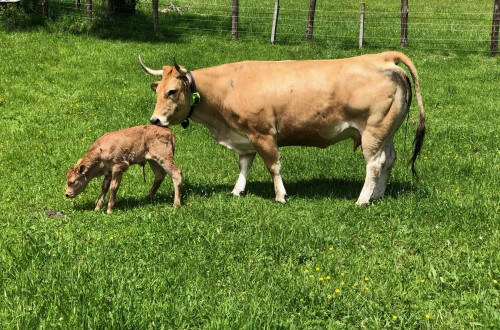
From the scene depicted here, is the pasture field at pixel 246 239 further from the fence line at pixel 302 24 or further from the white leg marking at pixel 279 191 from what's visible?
the fence line at pixel 302 24

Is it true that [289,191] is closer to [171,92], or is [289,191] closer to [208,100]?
[208,100]

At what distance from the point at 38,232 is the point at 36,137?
5.08 m

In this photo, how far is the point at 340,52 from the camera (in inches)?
811

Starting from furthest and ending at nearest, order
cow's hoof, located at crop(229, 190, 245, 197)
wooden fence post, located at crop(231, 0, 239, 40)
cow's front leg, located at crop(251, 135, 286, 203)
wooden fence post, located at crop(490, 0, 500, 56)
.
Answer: wooden fence post, located at crop(231, 0, 239, 40)
wooden fence post, located at crop(490, 0, 500, 56)
cow's hoof, located at crop(229, 190, 245, 197)
cow's front leg, located at crop(251, 135, 286, 203)

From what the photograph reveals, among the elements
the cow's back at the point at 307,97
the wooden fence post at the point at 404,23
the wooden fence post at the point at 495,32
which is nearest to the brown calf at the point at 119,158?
the cow's back at the point at 307,97

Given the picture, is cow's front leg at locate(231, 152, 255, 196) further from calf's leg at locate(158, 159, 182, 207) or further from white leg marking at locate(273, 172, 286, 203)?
calf's leg at locate(158, 159, 182, 207)

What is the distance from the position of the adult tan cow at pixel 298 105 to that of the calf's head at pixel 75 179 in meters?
1.26

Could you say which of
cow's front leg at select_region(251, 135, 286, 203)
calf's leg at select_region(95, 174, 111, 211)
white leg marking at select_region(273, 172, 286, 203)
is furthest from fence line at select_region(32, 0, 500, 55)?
calf's leg at select_region(95, 174, 111, 211)

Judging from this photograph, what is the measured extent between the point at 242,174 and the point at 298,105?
4.69ft

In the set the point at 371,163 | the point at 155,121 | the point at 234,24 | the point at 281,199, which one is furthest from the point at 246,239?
the point at 234,24

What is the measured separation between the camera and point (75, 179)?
7879 millimetres

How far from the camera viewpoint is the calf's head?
7.87m

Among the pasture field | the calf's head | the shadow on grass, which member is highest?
the calf's head

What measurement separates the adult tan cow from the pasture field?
743mm
